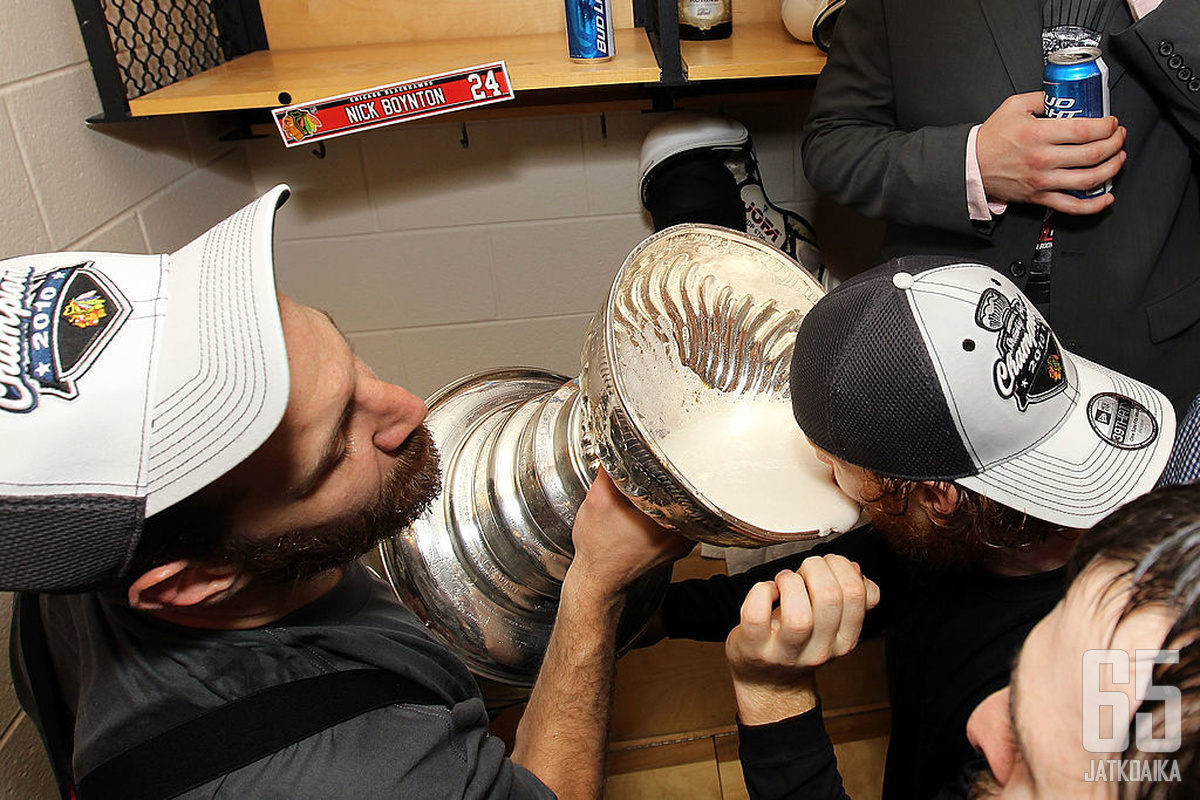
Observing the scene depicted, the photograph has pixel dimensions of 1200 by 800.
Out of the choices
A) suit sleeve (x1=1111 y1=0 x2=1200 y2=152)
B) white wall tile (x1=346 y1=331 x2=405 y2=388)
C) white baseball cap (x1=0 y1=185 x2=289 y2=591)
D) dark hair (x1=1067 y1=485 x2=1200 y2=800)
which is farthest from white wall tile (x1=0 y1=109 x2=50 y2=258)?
suit sleeve (x1=1111 y1=0 x2=1200 y2=152)

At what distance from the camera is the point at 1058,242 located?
111 centimetres

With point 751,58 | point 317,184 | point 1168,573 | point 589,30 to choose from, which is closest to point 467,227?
point 317,184

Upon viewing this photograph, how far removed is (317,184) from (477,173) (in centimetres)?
33

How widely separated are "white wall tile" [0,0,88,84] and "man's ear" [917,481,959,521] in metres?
1.23

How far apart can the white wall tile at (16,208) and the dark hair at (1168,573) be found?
121cm

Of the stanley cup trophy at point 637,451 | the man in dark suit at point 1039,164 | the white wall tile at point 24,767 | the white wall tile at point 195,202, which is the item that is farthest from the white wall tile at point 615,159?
the white wall tile at point 24,767

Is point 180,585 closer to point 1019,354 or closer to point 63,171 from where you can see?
point 1019,354

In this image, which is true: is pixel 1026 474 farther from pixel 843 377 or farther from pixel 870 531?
pixel 870 531

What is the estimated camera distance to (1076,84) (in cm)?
94

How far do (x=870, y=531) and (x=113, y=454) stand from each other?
0.87 metres

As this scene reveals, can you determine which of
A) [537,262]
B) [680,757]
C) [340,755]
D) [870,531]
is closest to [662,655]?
[680,757]

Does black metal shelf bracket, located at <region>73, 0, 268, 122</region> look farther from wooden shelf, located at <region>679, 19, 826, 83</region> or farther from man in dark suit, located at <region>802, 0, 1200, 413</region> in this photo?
man in dark suit, located at <region>802, 0, 1200, 413</region>

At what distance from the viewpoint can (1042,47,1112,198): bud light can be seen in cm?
93

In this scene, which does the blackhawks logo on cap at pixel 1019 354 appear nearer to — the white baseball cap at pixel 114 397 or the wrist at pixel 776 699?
the wrist at pixel 776 699
